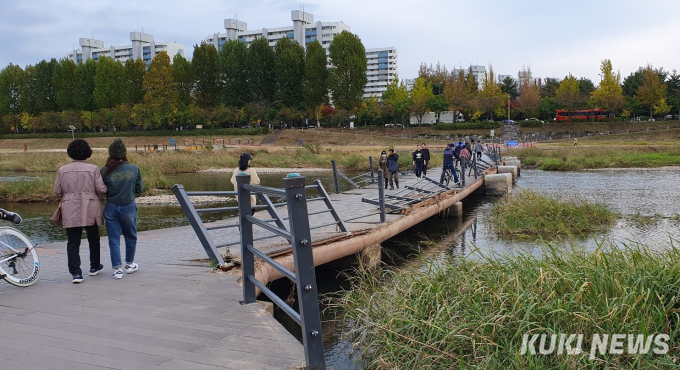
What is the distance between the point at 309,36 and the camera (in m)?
136

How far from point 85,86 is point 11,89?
1470 centimetres

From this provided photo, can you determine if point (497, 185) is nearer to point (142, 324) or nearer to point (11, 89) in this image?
point (142, 324)

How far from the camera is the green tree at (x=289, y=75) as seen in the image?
76500mm

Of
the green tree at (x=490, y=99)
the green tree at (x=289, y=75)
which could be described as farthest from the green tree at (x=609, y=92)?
the green tree at (x=289, y=75)

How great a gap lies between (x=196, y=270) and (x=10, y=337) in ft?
8.25

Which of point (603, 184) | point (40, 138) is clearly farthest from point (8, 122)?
point (603, 184)

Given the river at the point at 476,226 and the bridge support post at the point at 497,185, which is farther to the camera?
the bridge support post at the point at 497,185

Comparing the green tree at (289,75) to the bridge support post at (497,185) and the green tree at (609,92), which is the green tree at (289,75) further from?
the bridge support post at (497,185)

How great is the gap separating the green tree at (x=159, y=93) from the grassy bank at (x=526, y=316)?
233 ft

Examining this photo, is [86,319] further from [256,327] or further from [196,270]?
[196,270]

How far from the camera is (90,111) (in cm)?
8294

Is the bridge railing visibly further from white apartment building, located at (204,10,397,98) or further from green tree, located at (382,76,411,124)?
white apartment building, located at (204,10,397,98)

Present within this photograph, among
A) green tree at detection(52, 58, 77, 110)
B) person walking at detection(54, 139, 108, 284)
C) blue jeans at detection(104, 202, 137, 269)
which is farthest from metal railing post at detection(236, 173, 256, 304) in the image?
green tree at detection(52, 58, 77, 110)

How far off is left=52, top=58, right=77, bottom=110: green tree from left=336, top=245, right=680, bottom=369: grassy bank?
88399mm
